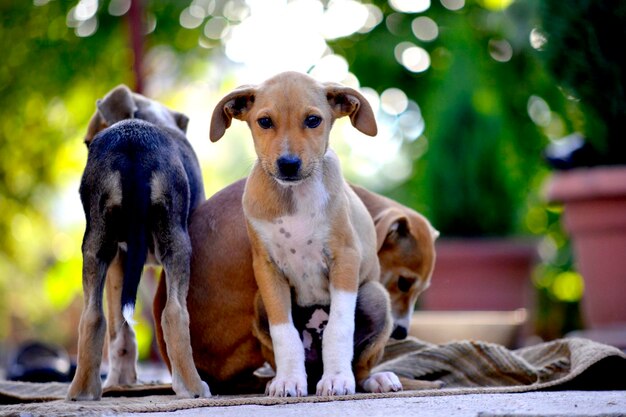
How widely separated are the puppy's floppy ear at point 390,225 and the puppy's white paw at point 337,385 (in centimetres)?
144

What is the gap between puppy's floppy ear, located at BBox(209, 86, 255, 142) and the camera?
13.7ft

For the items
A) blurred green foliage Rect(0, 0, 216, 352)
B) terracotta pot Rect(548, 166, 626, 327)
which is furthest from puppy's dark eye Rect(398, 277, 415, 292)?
blurred green foliage Rect(0, 0, 216, 352)

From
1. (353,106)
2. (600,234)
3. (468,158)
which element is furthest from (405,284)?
(468,158)

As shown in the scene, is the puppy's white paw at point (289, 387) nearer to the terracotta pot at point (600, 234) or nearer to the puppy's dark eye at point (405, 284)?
the puppy's dark eye at point (405, 284)

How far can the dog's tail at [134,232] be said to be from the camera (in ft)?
12.7

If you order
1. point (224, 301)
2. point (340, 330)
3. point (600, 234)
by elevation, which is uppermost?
point (600, 234)

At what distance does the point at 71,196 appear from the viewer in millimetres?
17188

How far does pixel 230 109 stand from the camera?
13.9 feet

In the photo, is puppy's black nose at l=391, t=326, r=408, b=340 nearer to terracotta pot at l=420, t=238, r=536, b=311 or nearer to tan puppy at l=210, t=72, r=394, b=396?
tan puppy at l=210, t=72, r=394, b=396

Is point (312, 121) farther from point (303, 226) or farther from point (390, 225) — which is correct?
point (390, 225)

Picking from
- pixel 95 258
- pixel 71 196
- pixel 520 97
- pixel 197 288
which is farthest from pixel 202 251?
pixel 71 196

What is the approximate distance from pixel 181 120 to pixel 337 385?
1.86 m

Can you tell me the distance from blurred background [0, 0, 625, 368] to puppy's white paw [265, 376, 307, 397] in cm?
527

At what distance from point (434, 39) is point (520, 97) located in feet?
4.53
